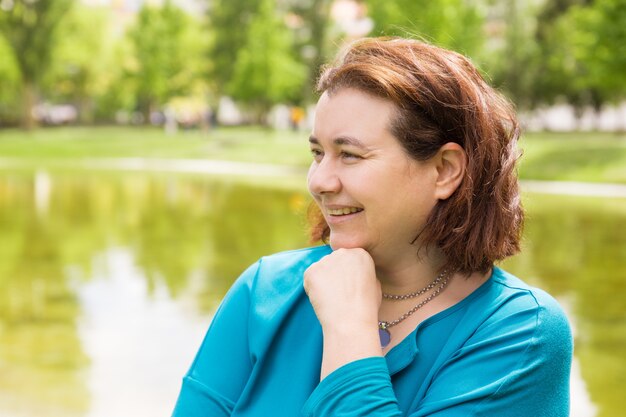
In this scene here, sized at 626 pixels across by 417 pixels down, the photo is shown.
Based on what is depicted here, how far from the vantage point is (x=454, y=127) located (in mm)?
1929

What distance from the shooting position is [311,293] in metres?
1.91

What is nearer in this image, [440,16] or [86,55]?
[440,16]

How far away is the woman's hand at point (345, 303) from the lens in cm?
179

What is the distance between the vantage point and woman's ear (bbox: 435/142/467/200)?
1.98 metres

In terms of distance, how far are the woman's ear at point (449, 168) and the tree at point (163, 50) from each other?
190 ft

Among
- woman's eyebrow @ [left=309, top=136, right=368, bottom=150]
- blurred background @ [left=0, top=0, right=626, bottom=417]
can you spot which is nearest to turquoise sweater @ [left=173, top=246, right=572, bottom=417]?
woman's eyebrow @ [left=309, top=136, right=368, bottom=150]

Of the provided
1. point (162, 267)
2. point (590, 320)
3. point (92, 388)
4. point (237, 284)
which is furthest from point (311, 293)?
point (162, 267)

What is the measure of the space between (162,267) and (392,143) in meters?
8.85

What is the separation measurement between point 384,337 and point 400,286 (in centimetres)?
14

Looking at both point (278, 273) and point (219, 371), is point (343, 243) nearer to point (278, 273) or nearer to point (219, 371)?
point (278, 273)

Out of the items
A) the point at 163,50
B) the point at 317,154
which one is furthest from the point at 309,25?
the point at 317,154

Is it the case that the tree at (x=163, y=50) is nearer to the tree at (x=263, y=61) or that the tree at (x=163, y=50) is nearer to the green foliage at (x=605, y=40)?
the tree at (x=263, y=61)

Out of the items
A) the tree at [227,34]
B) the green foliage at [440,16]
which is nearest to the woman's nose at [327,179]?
the green foliage at [440,16]

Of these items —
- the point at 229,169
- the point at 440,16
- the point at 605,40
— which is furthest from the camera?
the point at 440,16
